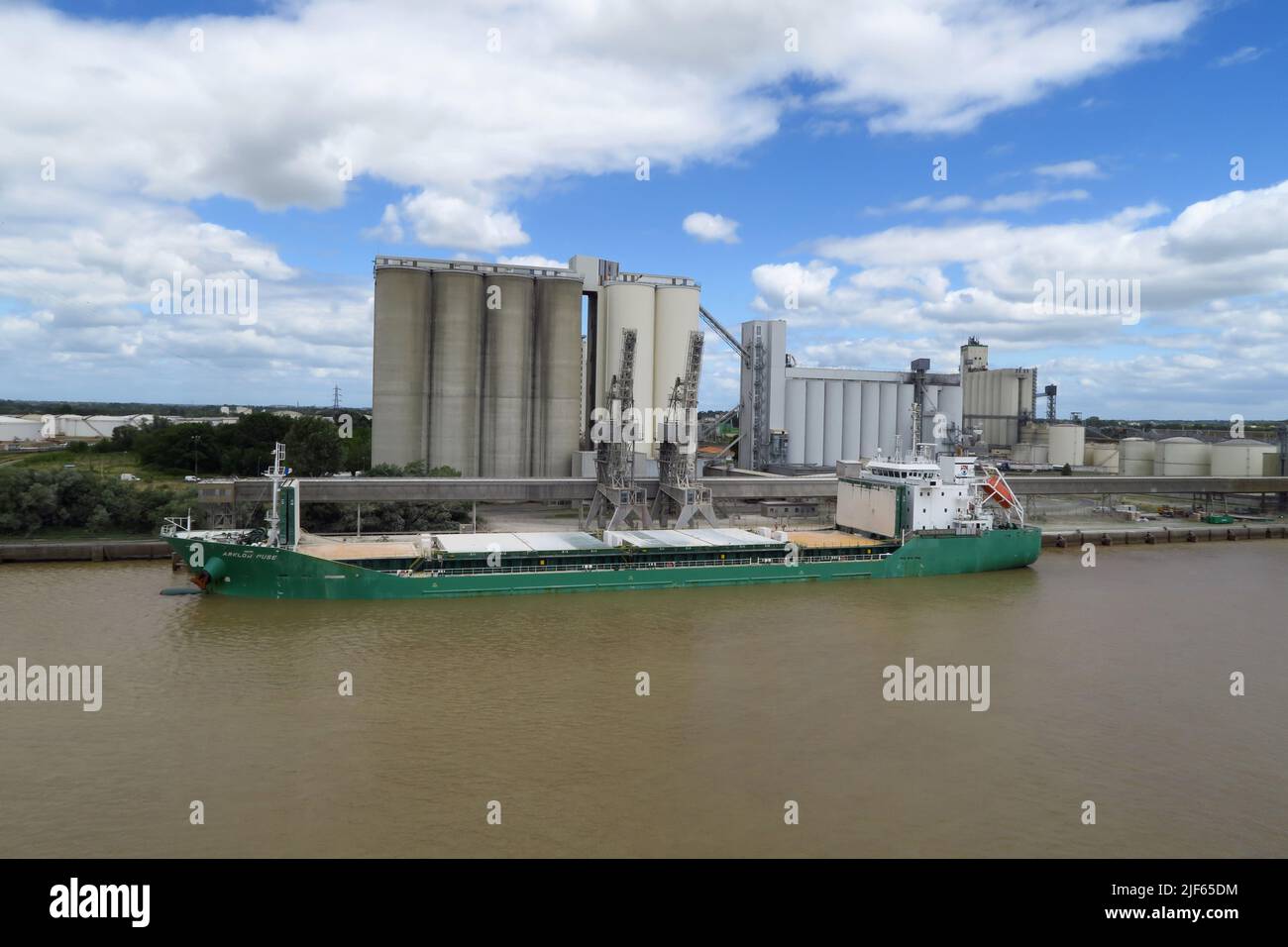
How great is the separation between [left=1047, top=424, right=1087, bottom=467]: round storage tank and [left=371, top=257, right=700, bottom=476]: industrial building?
35753mm

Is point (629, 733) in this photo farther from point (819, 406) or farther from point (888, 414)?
point (888, 414)

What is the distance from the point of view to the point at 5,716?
12.4 m

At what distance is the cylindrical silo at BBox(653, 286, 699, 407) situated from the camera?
142 feet

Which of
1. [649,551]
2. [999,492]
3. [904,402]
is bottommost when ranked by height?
[649,551]

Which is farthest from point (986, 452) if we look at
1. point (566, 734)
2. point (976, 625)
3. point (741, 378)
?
point (566, 734)

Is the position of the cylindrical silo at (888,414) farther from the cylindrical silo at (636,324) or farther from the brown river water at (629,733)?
the brown river water at (629,733)

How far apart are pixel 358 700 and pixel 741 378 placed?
36.3 meters

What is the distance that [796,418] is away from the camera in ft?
153

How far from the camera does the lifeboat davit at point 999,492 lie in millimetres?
26359

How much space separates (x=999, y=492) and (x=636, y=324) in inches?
842

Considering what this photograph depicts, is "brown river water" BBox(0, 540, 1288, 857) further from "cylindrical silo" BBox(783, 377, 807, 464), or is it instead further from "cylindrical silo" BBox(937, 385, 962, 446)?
"cylindrical silo" BBox(937, 385, 962, 446)

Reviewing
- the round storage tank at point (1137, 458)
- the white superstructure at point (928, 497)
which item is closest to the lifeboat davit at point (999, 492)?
the white superstructure at point (928, 497)

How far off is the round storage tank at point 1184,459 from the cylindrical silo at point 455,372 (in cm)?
4131

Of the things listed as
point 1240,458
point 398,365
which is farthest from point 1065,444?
point 398,365
